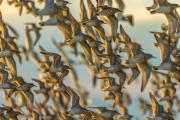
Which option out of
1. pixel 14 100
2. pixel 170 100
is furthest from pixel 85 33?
pixel 14 100

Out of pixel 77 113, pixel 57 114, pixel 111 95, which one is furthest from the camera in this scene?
pixel 57 114

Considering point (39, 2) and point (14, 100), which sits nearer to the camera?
point (39, 2)

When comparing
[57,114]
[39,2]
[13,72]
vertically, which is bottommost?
[57,114]

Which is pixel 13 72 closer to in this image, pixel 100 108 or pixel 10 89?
pixel 10 89

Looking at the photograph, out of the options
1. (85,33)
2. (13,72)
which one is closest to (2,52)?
(13,72)

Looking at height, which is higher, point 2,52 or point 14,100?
point 2,52

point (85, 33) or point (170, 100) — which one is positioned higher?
point (85, 33)

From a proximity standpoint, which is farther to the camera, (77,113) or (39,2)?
(39,2)

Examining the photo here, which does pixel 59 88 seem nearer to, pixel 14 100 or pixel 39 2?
pixel 39 2

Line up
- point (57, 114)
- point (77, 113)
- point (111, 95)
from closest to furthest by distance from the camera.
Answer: point (77, 113) → point (111, 95) → point (57, 114)
